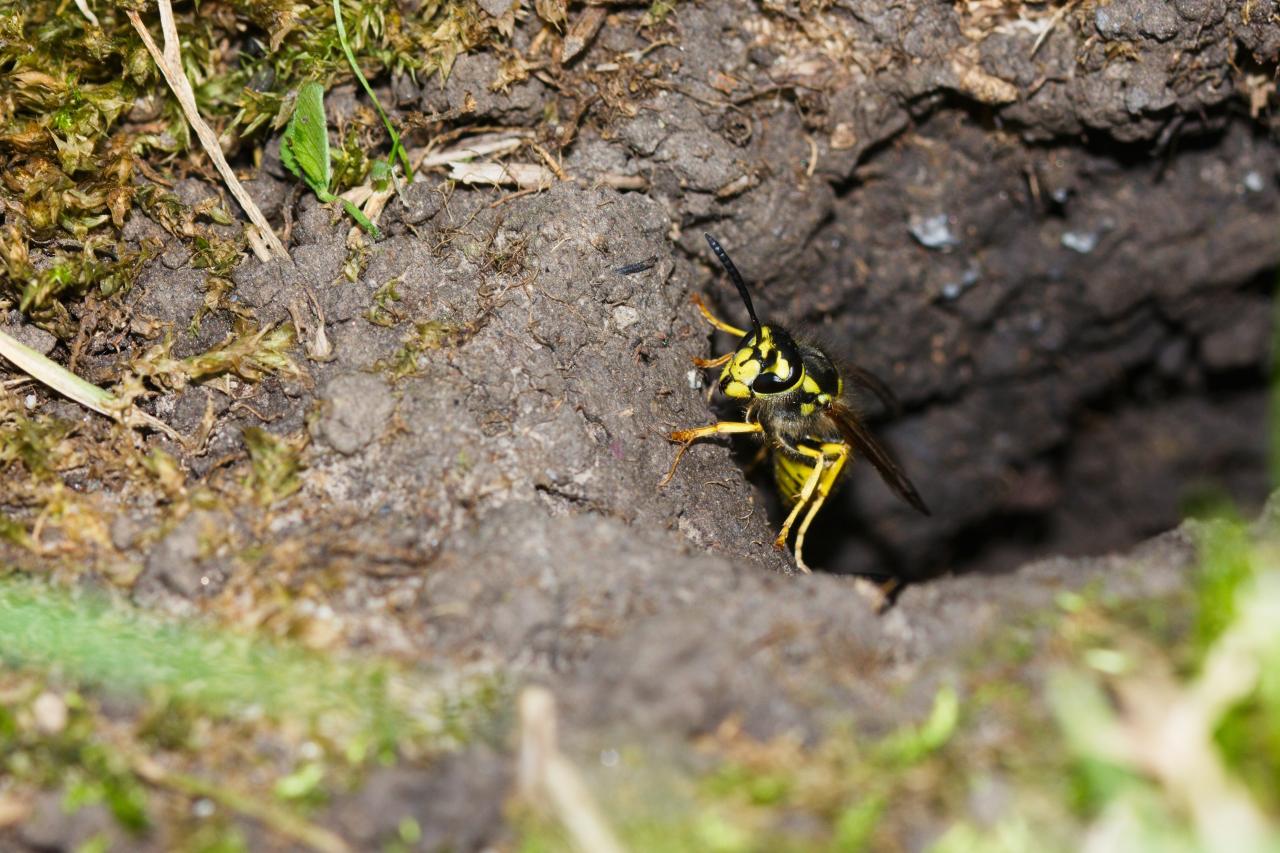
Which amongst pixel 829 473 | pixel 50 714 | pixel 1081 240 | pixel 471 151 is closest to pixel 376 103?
pixel 471 151

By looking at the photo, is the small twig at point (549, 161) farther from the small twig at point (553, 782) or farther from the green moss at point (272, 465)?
the small twig at point (553, 782)

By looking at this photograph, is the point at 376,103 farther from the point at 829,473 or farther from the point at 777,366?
the point at 829,473

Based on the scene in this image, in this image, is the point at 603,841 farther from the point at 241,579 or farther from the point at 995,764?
the point at 241,579

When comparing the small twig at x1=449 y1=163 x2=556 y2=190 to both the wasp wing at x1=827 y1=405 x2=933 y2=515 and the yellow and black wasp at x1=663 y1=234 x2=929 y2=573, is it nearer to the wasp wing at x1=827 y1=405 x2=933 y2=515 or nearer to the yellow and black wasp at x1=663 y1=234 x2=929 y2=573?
the yellow and black wasp at x1=663 y1=234 x2=929 y2=573

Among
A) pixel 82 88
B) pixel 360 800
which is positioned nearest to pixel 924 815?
pixel 360 800

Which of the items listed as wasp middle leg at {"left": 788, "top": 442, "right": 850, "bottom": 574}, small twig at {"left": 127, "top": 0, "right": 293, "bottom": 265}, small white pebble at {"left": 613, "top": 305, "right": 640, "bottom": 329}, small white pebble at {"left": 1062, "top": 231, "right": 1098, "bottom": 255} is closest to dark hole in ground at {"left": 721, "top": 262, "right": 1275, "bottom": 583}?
wasp middle leg at {"left": 788, "top": 442, "right": 850, "bottom": 574}

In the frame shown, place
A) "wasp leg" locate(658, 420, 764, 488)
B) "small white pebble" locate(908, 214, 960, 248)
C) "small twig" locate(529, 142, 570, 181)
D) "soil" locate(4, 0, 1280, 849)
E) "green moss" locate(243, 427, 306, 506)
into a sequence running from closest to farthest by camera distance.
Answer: "soil" locate(4, 0, 1280, 849) < "green moss" locate(243, 427, 306, 506) < "wasp leg" locate(658, 420, 764, 488) < "small twig" locate(529, 142, 570, 181) < "small white pebble" locate(908, 214, 960, 248)

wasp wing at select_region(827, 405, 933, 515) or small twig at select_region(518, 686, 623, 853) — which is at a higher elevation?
small twig at select_region(518, 686, 623, 853)
